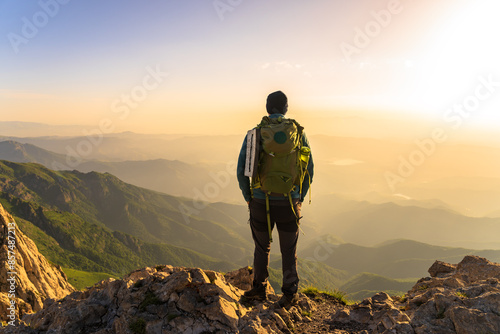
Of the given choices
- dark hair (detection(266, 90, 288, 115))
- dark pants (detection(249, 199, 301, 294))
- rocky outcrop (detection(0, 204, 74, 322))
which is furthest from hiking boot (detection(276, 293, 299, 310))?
rocky outcrop (detection(0, 204, 74, 322))

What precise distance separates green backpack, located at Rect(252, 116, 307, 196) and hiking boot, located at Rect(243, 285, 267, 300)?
10.6ft

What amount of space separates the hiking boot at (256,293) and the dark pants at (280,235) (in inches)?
6.5

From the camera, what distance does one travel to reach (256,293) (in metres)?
7.94

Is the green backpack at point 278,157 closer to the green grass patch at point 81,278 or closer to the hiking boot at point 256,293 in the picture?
the hiking boot at point 256,293

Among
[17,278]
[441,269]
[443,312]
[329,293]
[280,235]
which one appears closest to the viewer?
[443,312]

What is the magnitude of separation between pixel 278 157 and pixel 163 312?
5.03 m

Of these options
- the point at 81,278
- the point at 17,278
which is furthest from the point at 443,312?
the point at 81,278

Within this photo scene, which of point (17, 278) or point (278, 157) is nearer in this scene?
point (278, 157)

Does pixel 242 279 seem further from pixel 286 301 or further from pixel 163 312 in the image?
pixel 163 312

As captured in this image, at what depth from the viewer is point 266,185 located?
22.8 feet

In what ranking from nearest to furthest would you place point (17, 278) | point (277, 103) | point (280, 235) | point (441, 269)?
point (280, 235) → point (277, 103) → point (441, 269) → point (17, 278)

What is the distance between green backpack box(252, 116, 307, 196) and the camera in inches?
265

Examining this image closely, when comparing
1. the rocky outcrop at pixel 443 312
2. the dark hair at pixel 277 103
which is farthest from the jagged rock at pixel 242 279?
the dark hair at pixel 277 103

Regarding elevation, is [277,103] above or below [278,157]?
above
